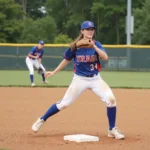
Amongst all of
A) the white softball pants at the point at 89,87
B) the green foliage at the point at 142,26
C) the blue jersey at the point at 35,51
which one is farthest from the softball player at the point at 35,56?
the green foliage at the point at 142,26

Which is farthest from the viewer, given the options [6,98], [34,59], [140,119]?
[34,59]

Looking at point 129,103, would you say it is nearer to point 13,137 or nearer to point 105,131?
point 105,131

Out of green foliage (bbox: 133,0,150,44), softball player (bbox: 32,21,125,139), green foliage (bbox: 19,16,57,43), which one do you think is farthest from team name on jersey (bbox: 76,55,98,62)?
green foliage (bbox: 19,16,57,43)

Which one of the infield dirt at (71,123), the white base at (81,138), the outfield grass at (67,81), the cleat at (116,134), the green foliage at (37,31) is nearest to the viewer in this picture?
the infield dirt at (71,123)

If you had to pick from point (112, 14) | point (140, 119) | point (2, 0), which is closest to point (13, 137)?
point (140, 119)

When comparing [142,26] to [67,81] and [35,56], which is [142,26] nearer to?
[67,81]

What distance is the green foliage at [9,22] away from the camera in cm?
4931

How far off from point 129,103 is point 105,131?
13.3ft

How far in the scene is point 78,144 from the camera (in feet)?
22.4

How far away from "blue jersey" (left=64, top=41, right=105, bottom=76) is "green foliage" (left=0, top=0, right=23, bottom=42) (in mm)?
41571

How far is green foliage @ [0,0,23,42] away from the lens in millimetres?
49312

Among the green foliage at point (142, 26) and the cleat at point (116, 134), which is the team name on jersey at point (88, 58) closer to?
the cleat at point (116, 134)

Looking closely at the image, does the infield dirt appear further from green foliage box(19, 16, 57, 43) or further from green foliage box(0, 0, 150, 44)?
green foliage box(19, 16, 57, 43)

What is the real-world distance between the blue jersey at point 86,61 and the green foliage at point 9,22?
4157 cm
